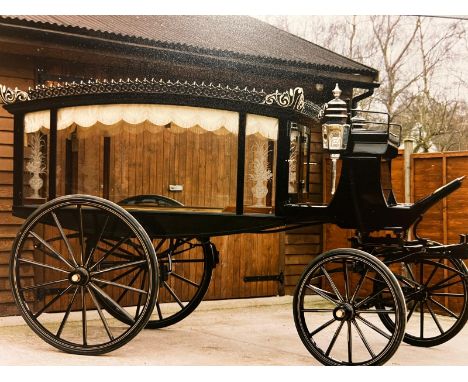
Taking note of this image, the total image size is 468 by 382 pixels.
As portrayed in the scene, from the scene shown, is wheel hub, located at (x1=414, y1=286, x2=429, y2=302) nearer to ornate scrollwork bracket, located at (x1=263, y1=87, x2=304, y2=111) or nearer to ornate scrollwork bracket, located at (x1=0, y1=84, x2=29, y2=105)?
ornate scrollwork bracket, located at (x1=263, y1=87, x2=304, y2=111)

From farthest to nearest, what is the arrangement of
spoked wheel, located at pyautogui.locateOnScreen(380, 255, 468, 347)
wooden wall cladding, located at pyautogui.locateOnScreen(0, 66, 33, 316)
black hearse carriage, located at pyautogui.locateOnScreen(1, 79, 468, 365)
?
wooden wall cladding, located at pyautogui.locateOnScreen(0, 66, 33, 316) → spoked wheel, located at pyautogui.locateOnScreen(380, 255, 468, 347) → black hearse carriage, located at pyautogui.locateOnScreen(1, 79, 468, 365)

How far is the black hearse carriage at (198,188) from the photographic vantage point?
4.20 meters

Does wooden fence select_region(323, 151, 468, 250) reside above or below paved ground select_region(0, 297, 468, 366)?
above

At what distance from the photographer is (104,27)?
5.59 m

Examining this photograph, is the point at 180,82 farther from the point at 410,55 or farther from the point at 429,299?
the point at 429,299

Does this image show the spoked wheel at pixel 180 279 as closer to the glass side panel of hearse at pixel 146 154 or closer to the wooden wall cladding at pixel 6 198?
the glass side panel of hearse at pixel 146 154

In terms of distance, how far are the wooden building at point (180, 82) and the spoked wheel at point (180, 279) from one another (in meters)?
0.29

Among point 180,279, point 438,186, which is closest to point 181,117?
point 180,279

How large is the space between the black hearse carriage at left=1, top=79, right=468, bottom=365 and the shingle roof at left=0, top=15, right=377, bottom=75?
96 cm

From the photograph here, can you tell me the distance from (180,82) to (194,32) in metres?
1.30

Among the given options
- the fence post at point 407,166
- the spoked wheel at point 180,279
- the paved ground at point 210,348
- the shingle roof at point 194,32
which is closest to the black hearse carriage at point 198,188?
the paved ground at point 210,348

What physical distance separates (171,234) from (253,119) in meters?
0.99

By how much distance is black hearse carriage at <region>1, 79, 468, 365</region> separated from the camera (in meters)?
4.20

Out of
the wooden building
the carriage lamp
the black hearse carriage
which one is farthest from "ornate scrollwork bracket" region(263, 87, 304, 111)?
the wooden building
